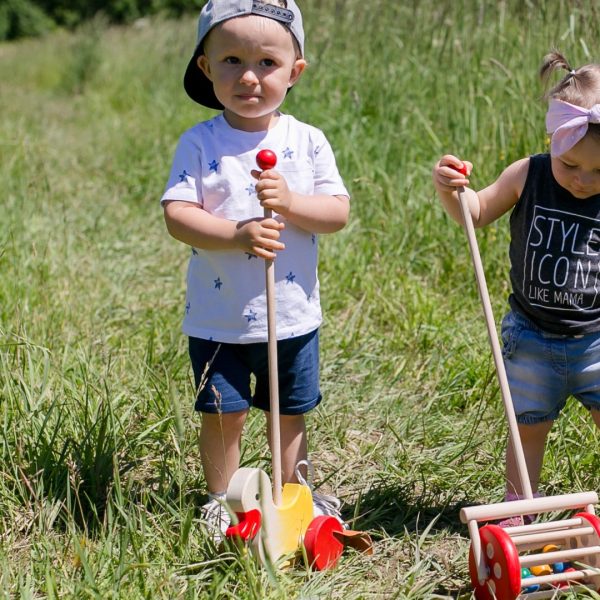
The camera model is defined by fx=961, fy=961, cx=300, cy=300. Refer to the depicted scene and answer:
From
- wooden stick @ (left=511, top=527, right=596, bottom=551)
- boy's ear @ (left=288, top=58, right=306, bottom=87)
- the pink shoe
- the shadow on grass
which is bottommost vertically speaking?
the shadow on grass

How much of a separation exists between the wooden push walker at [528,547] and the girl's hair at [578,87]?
18.6 inches

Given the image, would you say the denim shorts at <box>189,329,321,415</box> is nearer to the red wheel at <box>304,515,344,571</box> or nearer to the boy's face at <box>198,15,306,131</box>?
the red wheel at <box>304,515,344,571</box>

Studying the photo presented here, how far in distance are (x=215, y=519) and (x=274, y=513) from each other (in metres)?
0.24

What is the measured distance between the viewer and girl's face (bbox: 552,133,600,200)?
89.4 inches

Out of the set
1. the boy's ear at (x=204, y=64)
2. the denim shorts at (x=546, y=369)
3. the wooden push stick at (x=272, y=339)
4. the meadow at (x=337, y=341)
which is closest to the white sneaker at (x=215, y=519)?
the meadow at (x=337, y=341)

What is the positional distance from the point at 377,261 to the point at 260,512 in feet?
7.11

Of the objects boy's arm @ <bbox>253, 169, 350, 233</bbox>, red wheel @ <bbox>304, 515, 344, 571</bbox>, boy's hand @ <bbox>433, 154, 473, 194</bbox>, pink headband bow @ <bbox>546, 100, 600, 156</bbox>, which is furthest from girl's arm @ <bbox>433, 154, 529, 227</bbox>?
red wheel @ <bbox>304, 515, 344, 571</bbox>

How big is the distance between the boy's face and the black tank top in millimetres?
679

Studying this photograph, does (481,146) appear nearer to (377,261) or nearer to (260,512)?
(377,261)

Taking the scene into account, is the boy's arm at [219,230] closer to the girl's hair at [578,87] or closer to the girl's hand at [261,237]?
the girl's hand at [261,237]

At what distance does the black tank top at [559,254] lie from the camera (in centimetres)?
238

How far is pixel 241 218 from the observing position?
2332 millimetres

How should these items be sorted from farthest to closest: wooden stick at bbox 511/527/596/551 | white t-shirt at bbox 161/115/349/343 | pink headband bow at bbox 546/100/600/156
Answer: white t-shirt at bbox 161/115/349/343 → pink headband bow at bbox 546/100/600/156 → wooden stick at bbox 511/527/596/551

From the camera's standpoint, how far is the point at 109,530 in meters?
2.25
